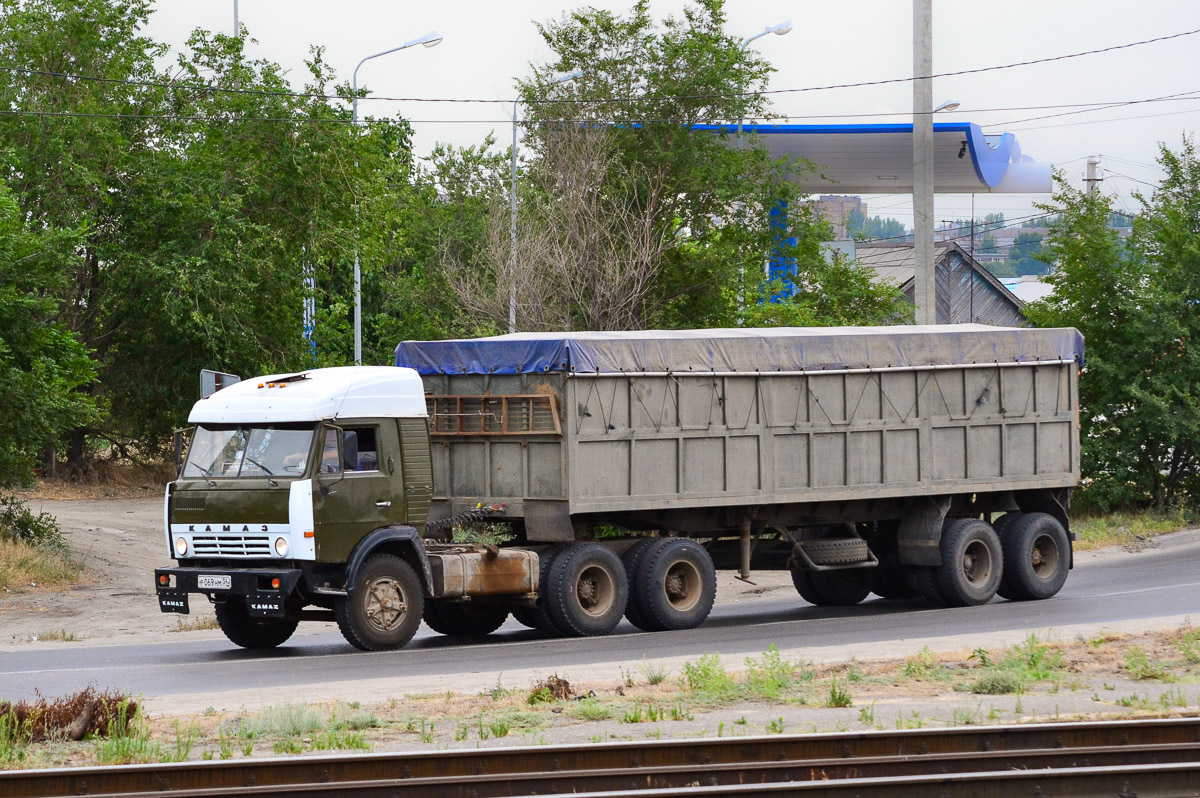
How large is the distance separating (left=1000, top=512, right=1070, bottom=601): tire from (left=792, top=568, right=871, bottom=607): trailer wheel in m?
1.83

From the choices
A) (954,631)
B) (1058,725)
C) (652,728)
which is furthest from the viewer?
(954,631)

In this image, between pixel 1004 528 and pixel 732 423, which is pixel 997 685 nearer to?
pixel 732 423

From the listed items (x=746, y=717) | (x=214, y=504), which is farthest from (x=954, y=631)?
(x=214, y=504)

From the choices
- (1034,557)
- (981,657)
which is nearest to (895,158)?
(1034,557)

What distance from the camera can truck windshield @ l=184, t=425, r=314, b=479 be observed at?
15023 mm

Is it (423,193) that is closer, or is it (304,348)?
(304,348)

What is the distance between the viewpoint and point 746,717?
10961 millimetres

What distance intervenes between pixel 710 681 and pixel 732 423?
18.0 feet

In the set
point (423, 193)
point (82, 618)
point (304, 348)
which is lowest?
point (82, 618)

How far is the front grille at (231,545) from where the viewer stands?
1484cm

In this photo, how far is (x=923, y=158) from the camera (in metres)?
25.1

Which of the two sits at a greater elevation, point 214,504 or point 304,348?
point 304,348

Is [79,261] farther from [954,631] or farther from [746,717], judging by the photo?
[746,717]

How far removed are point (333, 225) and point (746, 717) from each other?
77.9 ft
